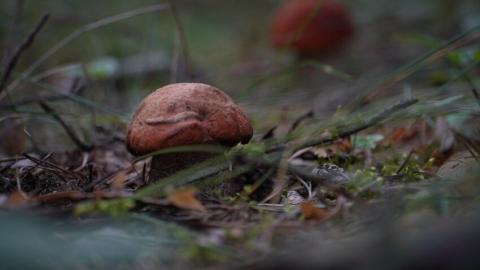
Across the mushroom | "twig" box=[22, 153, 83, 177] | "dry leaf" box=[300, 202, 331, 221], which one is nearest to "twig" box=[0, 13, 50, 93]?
"twig" box=[22, 153, 83, 177]

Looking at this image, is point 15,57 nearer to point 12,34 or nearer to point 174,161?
point 12,34

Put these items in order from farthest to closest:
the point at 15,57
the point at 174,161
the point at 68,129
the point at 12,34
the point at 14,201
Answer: the point at 12,34
the point at 68,129
the point at 15,57
the point at 174,161
the point at 14,201

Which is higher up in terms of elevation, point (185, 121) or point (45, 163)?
point (185, 121)

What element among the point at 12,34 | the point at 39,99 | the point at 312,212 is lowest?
the point at 312,212

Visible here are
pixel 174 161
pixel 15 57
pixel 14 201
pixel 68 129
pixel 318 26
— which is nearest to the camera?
pixel 14 201

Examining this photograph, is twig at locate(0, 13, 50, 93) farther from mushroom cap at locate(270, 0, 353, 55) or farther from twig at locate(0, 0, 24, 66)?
mushroom cap at locate(270, 0, 353, 55)

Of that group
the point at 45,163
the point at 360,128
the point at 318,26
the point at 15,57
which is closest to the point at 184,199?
the point at 45,163

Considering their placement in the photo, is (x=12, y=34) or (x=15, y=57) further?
(x=12, y=34)

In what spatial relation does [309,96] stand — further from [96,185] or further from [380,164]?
[96,185]

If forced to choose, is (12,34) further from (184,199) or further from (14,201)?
(184,199)
